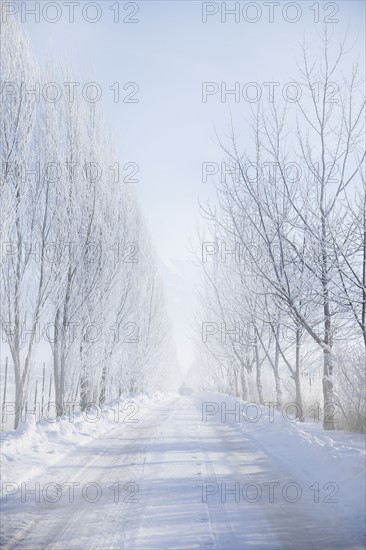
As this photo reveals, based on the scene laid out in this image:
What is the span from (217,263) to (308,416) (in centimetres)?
860

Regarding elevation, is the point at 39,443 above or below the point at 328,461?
below

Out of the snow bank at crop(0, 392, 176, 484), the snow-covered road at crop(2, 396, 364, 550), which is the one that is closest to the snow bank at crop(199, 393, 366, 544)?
the snow-covered road at crop(2, 396, 364, 550)

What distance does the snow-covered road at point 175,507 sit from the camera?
354 cm

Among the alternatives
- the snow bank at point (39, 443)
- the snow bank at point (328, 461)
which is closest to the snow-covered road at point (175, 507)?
the snow bank at point (328, 461)

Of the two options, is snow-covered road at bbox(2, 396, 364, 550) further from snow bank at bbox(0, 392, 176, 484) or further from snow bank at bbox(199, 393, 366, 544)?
snow bank at bbox(0, 392, 176, 484)

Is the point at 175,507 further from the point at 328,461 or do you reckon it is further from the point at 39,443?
the point at 39,443

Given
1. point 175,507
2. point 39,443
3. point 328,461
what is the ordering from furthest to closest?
point 39,443 → point 328,461 → point 175,507

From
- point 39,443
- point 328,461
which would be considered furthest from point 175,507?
point 39,443

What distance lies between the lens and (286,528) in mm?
3873

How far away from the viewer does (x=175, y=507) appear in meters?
4.45

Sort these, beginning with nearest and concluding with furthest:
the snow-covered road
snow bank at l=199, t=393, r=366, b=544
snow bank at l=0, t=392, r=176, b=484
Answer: the snow-covered road → snow bank at l=199, t=393, r=366, b=544 → snow bank at l=0, t=392, r=176, b=484

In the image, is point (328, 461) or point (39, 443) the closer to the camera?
point (328, 461)

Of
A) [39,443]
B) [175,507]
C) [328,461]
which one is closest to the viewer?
[175,507]

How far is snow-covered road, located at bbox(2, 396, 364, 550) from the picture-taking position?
354cm
